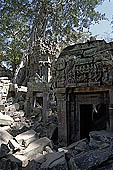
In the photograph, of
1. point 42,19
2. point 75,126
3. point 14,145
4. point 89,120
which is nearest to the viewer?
point 14,145

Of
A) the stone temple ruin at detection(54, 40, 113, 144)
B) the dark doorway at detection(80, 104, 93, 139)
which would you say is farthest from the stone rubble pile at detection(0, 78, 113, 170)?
the dark doorway at detection(80, 104, 93, 139)

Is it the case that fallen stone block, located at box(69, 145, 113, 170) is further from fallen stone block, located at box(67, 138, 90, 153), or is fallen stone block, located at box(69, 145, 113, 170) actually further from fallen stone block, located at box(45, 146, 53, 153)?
fallen stone block, located at box(45, 146, 53, 153)

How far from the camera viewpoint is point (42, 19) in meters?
18.2

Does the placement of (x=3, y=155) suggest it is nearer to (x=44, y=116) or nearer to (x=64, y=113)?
(x=64, y=113)

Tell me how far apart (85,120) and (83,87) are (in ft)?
5.27

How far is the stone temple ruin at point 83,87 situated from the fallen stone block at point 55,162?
5.95 ft

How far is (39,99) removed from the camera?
11.2m

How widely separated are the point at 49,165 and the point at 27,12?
18.1 metres

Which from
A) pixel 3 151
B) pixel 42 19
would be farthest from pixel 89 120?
pixel 42 19

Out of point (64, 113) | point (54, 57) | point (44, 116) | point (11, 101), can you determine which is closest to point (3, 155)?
point (64, 113)

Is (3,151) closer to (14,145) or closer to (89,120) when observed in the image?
(14,145)

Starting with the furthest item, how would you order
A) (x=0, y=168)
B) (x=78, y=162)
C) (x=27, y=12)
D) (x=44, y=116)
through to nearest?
(x=27, y=12), (x=44, y=116), (x=0, y=168), (x=78, y=162)

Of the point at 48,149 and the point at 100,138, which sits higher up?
the point at 100,138

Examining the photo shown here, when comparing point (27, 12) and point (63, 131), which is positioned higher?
point (27, 12)
